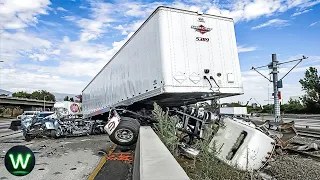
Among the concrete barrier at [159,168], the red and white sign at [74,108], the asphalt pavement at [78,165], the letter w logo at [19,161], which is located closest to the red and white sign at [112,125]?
the asphalt pavement at [78,165]

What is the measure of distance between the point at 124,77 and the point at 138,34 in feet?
8.57

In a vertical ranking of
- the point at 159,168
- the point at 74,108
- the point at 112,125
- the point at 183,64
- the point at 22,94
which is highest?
the point at 22,94

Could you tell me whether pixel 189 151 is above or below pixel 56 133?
above

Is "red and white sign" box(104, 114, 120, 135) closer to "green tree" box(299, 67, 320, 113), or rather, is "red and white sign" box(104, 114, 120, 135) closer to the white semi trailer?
the white semi trailer

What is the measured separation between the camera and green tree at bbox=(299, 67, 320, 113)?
55969 mm

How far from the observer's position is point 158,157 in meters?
4.00

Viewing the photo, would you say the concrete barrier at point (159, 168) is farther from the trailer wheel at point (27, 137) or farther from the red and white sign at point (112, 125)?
the trailer wheel at point (27, 137)

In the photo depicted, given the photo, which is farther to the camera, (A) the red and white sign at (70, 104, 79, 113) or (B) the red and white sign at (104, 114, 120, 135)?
(A) the red and white sign at (70, 104, 79, 113)

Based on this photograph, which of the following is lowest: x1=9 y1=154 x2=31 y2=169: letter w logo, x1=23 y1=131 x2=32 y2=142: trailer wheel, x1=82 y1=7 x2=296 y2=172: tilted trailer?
x1=23 y1=131 x2=32 y2=142: trailer wheel

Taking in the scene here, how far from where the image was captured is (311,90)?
5712cm

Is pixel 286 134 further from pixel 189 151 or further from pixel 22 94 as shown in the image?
pixel 22 94

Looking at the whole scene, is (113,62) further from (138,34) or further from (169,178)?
(169,178)

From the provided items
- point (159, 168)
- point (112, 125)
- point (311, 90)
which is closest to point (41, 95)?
point (311, 90)

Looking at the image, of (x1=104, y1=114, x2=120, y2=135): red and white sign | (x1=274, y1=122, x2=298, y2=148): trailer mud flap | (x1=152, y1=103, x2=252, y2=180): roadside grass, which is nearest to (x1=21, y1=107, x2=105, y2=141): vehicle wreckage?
(x1=104, y1=114, x2=120, y2=135): red and white sign
